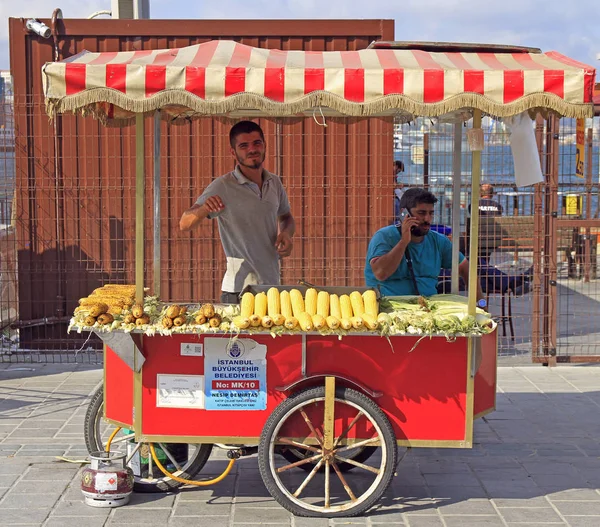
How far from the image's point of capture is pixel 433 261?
6508 millimetres

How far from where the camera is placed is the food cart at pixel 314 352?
4.88 m

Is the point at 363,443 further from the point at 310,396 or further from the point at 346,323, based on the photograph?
the point at 346,323

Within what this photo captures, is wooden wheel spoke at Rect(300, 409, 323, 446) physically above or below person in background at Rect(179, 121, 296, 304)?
below

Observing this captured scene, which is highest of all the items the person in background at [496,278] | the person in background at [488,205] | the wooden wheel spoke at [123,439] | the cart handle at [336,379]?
the person in background at [488,205]

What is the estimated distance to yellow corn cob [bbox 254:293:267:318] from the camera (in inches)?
202

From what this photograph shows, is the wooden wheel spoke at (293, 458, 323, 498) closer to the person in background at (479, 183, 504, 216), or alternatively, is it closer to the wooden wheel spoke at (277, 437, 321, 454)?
the wooden wheel spoke at (277, 437, 321, 454)

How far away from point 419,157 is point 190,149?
8.03 ft

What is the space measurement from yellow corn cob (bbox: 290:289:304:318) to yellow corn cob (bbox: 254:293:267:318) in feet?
0.52

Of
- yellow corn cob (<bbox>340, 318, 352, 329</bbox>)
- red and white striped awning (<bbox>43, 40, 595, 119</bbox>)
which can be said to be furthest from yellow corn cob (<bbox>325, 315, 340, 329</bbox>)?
red and white striped awning (<bbox>43, 40, 595, 119</bbox>)

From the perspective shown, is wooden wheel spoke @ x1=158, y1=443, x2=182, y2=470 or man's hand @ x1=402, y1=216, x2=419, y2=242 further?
man's hand @ x1=402, y1=216, x2=419, y2=242

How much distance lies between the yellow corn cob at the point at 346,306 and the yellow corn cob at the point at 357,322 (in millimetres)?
103

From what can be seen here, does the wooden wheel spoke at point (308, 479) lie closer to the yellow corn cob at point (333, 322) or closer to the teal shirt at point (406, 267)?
the yellow corn cob at point (333, 322)

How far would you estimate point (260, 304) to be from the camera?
204 inches

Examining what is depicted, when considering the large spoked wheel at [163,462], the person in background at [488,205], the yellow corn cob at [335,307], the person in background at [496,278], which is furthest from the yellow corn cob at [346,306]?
the person in background at [488,205]
